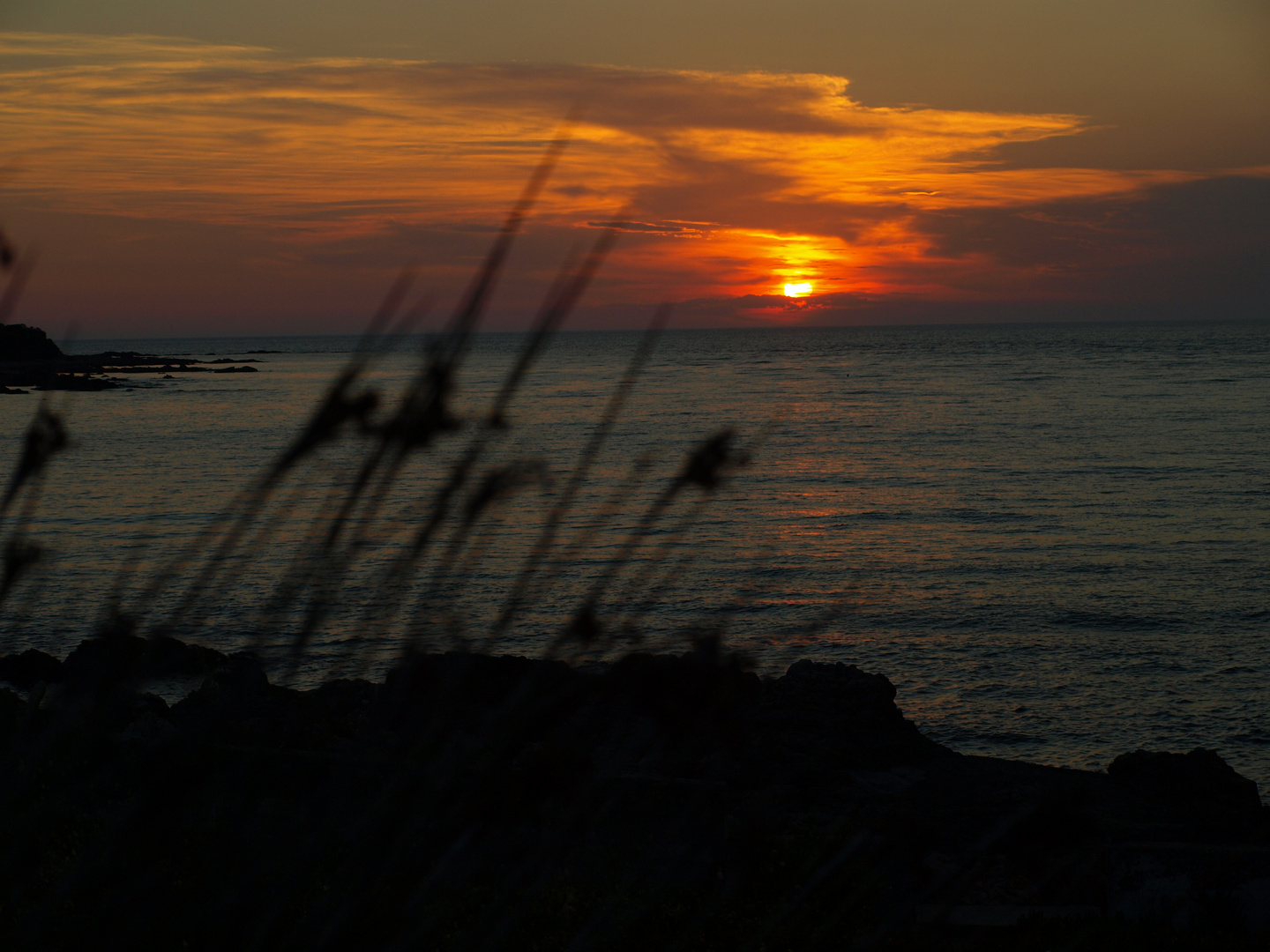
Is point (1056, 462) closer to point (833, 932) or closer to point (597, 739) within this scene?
point (597, 739)

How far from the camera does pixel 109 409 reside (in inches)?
2349

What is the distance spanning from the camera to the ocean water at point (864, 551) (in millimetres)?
2441

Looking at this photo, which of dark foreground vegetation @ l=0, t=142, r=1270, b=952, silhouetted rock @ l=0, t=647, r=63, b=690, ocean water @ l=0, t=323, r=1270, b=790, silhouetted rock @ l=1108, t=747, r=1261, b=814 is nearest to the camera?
dark foreground vegetation @ l=0, t=142, r=1270, b=952

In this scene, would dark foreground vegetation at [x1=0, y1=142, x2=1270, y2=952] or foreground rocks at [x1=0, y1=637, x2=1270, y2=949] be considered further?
foreground rocks at [x1=0, y1=637, x2=1270, y2=949]

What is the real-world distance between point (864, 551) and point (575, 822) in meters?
22.3

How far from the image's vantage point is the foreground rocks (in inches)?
61.1

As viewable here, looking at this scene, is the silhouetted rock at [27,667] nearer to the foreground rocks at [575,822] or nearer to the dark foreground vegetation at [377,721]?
the foreground rocks at [575,822]

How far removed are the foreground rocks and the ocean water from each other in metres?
0.19

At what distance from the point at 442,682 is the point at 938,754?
11.5 metres

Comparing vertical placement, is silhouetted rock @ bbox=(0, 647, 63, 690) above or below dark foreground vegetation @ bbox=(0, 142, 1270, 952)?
below

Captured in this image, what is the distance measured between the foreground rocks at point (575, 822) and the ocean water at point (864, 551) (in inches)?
7.6

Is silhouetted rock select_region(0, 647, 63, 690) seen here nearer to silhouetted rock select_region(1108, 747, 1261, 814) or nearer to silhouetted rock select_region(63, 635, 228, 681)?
silhouetted rock select_region(1108, 747, 1261, 814)

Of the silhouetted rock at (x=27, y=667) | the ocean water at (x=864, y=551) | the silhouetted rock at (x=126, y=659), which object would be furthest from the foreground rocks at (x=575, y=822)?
the silhouetted rock at (x=27, y=667)

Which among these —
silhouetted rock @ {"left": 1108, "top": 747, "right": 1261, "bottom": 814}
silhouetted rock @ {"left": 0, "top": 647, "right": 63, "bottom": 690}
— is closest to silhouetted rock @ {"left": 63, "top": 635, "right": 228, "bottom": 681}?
silhouetted rock @ {"left": 1108, "top": 747, "right": 1261, "bottom": 814}
